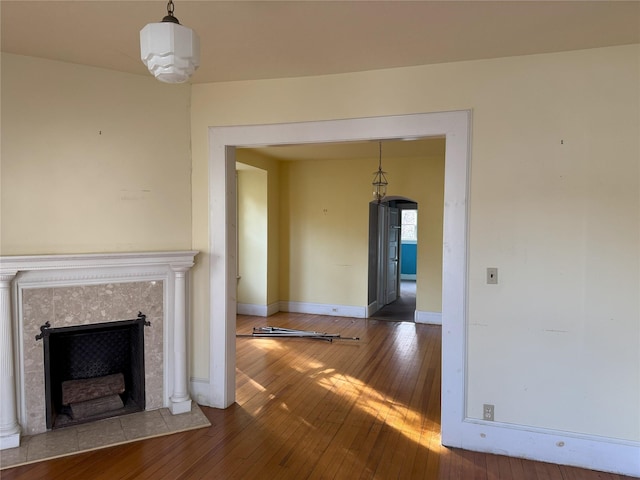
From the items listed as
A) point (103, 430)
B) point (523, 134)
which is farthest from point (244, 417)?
point (523, 134)

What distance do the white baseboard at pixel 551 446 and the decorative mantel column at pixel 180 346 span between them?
204cm

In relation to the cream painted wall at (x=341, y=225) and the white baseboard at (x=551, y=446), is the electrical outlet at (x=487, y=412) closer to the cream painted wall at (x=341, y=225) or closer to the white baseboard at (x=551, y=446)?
the white baseboard at (x=551, y=446)

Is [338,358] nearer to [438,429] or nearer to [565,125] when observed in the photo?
[438,429]

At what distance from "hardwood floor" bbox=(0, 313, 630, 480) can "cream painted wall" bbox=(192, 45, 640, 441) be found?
1.45ft

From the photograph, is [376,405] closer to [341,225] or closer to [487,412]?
[487,412]

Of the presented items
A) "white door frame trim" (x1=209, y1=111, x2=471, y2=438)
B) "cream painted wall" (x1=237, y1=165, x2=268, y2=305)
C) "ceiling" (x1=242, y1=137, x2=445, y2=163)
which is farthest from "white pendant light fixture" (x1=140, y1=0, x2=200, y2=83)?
"cream painted wall" (x1=237, y1=165, x2=268, y2=305)

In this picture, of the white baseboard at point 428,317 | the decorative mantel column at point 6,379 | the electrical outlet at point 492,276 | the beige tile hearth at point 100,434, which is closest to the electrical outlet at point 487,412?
the electrical outlet at point 492,276

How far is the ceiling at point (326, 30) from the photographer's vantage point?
215cm

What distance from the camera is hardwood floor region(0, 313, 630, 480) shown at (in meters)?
2.57

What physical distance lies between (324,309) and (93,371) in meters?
4.17

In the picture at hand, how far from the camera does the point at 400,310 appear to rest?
7.61 m

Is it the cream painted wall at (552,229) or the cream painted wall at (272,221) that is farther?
the cream painted wall at (272,221)

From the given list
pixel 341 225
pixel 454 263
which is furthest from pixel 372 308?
pixel 454 263

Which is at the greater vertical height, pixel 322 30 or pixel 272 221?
pixel 322 30
